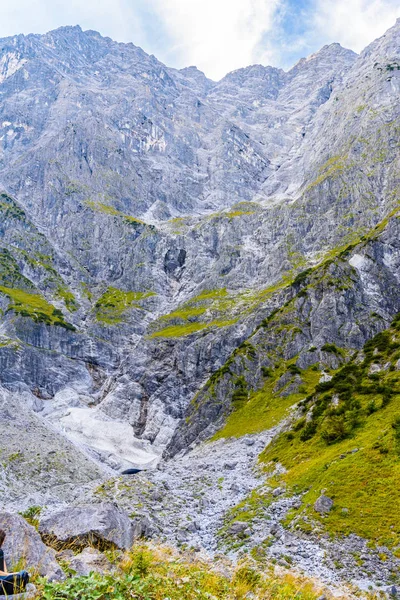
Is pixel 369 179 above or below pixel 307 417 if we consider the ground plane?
above

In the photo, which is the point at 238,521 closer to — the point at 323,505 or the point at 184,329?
the point at 323,505

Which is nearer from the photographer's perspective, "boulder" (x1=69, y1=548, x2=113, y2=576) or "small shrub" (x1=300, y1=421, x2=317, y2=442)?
"boulder" (x1=69, y1=548, x2=113, y2=576)

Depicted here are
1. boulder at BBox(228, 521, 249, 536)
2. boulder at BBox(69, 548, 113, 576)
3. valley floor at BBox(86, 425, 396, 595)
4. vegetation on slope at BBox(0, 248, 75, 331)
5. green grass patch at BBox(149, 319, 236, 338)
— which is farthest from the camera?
vegetation on slope at BBox(0, 248, 75, 331)

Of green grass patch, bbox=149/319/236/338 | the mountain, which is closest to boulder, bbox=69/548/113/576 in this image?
the mountain

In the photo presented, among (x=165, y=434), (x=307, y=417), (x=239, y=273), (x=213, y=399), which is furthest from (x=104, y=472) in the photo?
(x=239, y=273)

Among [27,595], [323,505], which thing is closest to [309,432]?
[323,505]

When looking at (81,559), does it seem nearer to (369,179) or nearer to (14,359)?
(14,359)

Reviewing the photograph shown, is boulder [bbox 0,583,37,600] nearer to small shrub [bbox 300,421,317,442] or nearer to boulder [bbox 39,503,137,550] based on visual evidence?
boulder [bbox 39,503,137,550]
